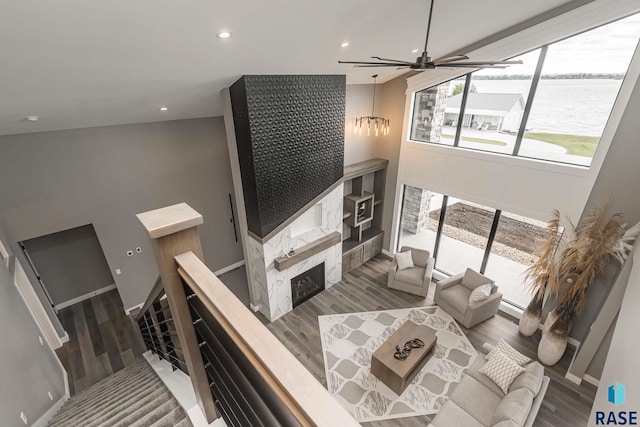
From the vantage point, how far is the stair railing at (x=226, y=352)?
26.7 inches

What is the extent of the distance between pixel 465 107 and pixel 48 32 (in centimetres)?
561

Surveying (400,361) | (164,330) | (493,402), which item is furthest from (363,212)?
(164,330)

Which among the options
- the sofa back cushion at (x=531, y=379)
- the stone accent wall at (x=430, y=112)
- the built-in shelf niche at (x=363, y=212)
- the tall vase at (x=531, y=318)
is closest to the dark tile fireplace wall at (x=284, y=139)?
the built-in shelf niche at (x=363, y=212)

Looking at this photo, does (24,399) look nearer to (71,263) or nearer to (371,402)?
(71,263)

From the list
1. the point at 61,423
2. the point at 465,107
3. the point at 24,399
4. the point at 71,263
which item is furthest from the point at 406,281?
the point at 71,263

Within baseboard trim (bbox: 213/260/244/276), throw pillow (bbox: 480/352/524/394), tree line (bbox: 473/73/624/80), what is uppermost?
tree line (bbox: 473/73/624/80)

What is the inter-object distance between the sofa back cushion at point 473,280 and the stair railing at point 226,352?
4.99 metres

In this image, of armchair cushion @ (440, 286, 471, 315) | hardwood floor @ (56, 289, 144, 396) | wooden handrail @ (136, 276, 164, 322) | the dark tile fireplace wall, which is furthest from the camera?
armchair cushion @ (440, 286, 471, 315)

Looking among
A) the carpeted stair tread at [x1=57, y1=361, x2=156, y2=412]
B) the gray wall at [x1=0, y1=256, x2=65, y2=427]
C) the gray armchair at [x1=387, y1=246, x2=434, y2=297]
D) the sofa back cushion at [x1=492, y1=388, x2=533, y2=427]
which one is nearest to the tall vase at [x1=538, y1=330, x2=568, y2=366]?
the sofa back cushion at [x1=492, y1=388, x2=533, y2=427]

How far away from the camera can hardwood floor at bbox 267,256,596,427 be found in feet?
12.7

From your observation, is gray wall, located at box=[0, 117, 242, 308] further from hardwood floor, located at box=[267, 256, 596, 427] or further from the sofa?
the sofa

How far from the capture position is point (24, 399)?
3.10 m

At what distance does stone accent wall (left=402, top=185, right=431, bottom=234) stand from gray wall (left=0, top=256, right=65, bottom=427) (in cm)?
659

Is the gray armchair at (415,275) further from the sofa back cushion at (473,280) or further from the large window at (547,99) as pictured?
the large window at (547,99)
